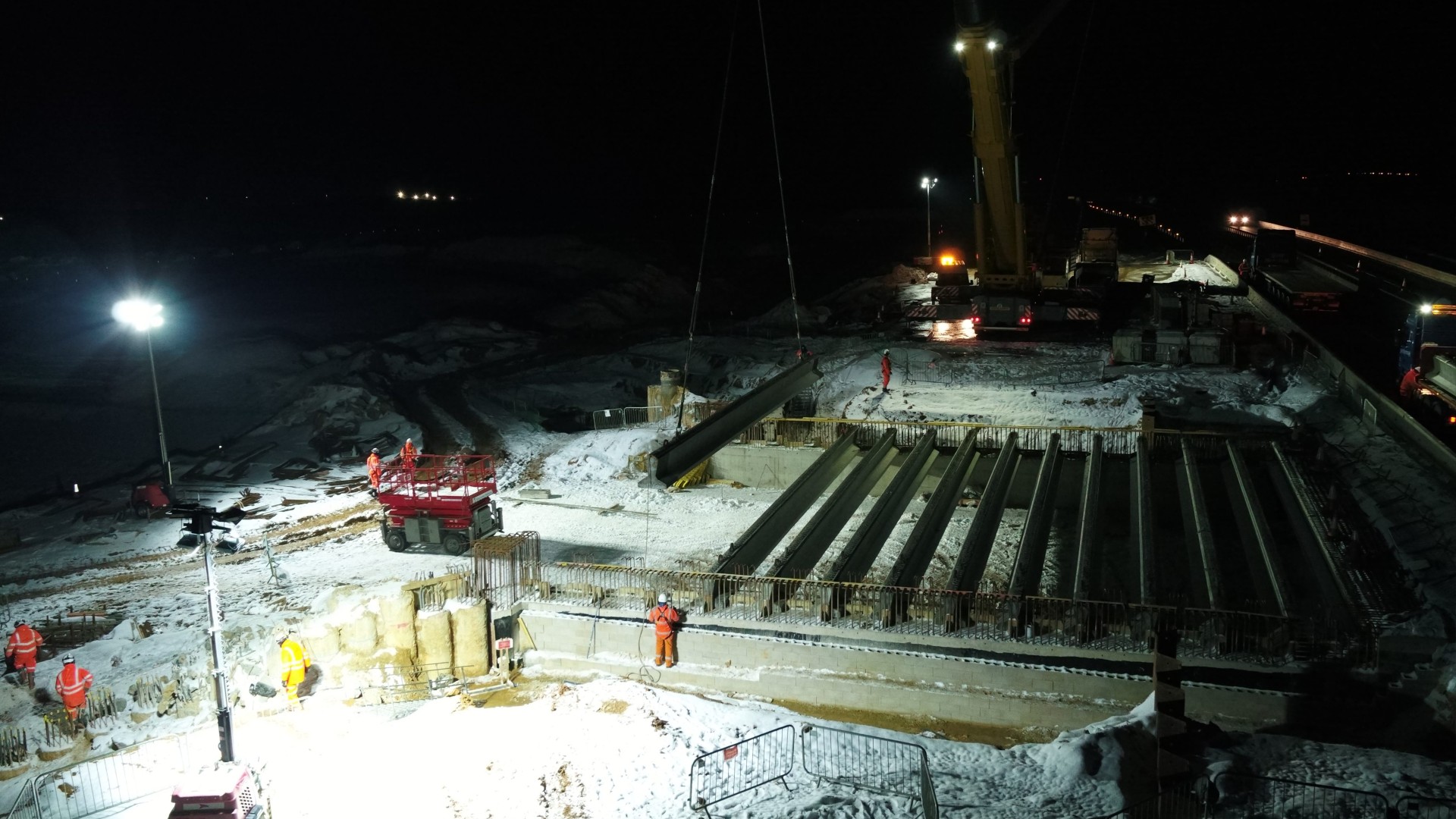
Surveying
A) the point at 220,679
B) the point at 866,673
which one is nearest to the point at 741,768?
the point at 866,673

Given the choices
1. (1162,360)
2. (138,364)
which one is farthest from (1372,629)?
(138,364)

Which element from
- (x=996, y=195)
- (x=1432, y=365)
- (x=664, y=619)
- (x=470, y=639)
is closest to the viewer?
(x=664, y=619)

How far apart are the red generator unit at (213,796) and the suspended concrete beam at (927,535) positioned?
9.43 m

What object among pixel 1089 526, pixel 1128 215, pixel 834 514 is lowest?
pixel 834 514

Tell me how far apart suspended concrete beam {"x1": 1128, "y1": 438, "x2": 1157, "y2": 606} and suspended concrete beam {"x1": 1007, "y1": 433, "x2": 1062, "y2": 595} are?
1.70 m

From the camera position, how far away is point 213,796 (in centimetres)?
1025

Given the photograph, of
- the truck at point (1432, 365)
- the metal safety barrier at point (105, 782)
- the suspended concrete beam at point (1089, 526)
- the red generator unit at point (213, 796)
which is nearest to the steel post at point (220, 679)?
the red generator unit at point (213, 796)

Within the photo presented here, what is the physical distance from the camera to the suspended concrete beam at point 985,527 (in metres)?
16.5

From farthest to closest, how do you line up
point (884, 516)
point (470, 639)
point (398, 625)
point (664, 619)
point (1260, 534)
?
point (884, 516) < point (1260, 534) < point (470, 639) < point (398, 625) < point (664, 619)

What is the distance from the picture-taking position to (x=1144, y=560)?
16672 millimetres

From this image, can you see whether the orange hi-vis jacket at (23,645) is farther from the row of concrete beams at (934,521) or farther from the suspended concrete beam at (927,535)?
the row of concrete beams at (934,521)

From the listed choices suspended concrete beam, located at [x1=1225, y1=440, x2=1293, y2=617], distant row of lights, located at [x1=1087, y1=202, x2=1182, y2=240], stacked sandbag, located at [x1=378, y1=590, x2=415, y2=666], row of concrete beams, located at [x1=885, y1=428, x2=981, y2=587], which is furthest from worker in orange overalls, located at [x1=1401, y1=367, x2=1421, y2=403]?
distant row of lights, located at [x1=1087, y1=202, x2=1182, y2=240]

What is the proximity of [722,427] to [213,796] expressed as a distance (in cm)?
913

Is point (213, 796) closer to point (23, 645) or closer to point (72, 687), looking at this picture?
point (72, 687)
